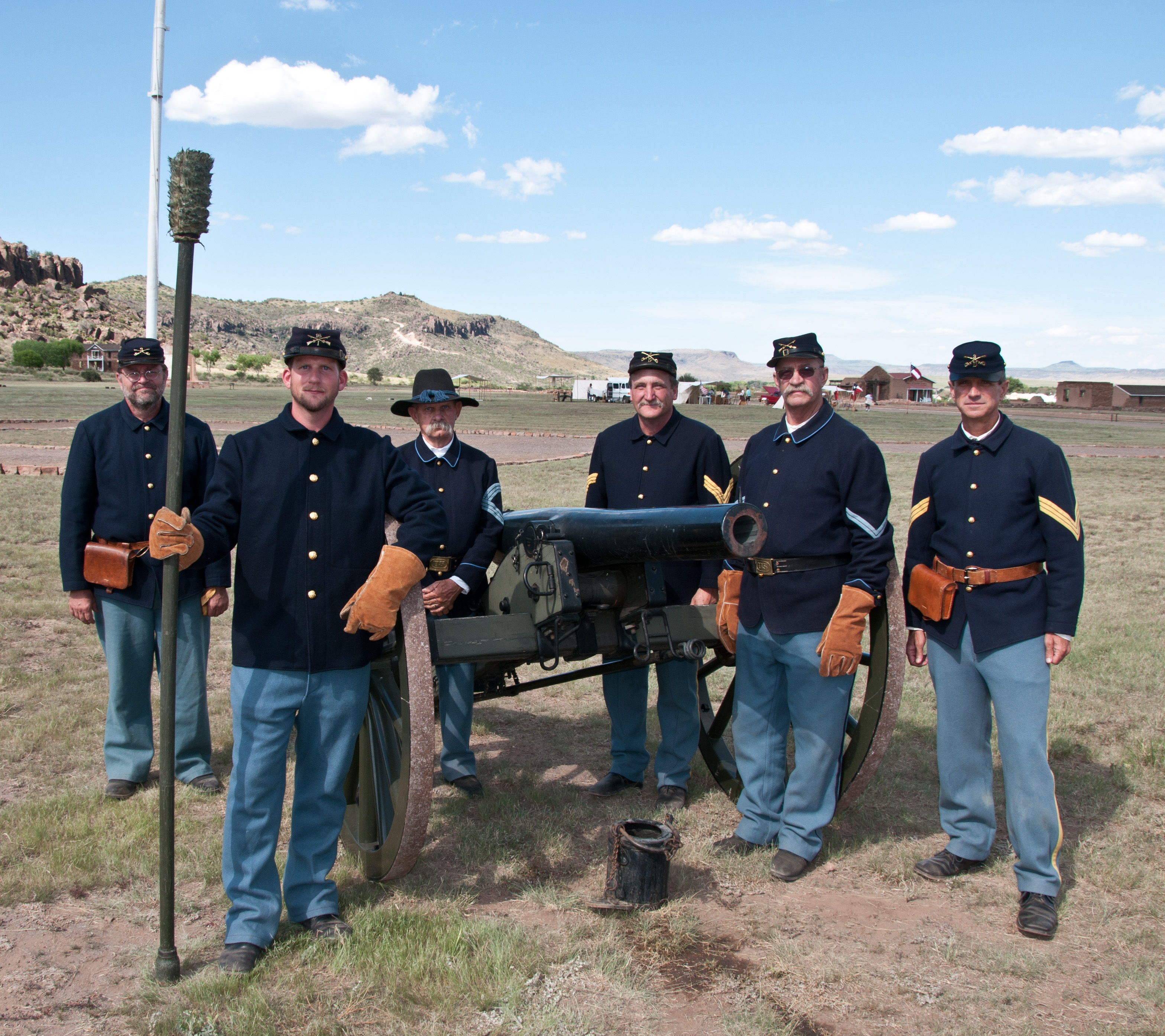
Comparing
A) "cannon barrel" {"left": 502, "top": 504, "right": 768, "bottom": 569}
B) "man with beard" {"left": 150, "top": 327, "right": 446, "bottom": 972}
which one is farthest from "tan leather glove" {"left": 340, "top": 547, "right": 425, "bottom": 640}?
"cannon barrel" {"left": 502, "top": 504, "right": 768, "bottom": 569}

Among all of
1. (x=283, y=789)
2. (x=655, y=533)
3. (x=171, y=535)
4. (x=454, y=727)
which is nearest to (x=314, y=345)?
(x=171, y=535)

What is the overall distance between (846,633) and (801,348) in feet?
3.98

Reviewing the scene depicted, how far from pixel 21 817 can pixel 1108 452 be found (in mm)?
30765

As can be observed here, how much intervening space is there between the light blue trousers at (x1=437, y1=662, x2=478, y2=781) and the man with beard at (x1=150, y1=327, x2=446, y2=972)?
5.12 feet

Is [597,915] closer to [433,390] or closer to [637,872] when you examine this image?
[637,872]

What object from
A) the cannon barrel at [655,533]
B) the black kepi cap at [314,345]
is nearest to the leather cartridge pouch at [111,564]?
the black kepi cap at [314,345]

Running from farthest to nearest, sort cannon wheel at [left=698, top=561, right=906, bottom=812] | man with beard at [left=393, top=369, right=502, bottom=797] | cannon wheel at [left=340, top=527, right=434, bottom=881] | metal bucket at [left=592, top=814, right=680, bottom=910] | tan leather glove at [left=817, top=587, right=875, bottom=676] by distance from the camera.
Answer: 1. man with beard at [left=393, top=369, right=502, bottom=797]
2. cannon wheel at [left=698, top=561, right=906, bottom=812]
3. tan leather glove at [left=817, top=587, right=875, bottom=676]
4. metal bucket at [left=592, top=814, right=680, bottom=910]
5. cannon wheel at [left=340, top=527, right=434, bottom=881]

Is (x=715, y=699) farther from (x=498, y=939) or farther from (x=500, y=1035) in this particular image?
(x=500, y=1035)

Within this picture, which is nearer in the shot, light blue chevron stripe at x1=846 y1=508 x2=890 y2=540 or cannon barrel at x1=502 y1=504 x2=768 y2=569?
cannon barrel at x1=502 y1=504 x2=768 y2=569

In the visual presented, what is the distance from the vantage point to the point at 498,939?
3.44 m

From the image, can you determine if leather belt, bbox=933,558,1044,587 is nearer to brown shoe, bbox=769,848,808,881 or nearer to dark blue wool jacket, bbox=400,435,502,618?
brown shoe, bbox=769,848,808,881

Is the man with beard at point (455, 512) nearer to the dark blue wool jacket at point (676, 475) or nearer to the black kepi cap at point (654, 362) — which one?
the dark blue wool jacket at point (676, 475)

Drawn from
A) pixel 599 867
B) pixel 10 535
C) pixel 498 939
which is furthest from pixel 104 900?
pixel 10 535

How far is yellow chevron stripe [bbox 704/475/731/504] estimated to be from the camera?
486 cm
